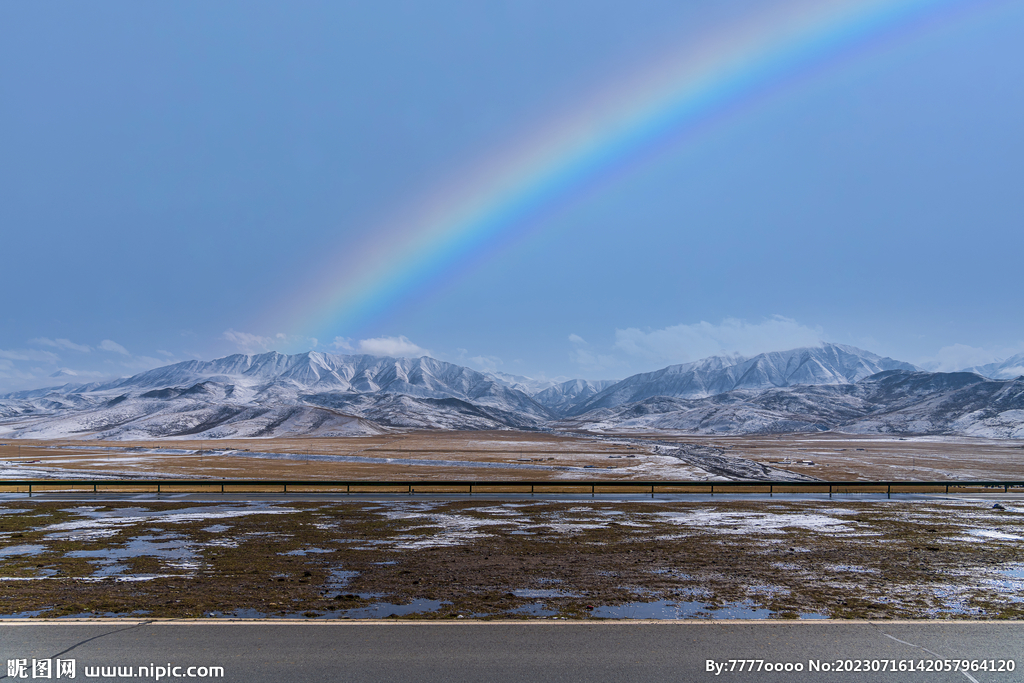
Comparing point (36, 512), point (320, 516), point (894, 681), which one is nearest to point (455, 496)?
point (320, 516)

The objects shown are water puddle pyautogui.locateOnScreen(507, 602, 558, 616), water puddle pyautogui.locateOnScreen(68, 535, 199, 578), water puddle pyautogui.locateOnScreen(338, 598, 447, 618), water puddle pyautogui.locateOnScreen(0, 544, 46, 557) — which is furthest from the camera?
water puddle pyautogui.locateOnScreen(0, 544, 46, 557)

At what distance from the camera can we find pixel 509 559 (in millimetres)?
19562

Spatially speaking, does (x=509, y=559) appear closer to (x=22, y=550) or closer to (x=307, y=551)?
(x=307, y=551)

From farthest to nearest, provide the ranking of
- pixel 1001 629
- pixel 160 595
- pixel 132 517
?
pixel 132 517 → pixel 160 595 → pixel 1001 629

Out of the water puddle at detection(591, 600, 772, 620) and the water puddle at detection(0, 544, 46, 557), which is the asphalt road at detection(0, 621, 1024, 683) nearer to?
the water puddle at detection(591, 600, 772, 620)

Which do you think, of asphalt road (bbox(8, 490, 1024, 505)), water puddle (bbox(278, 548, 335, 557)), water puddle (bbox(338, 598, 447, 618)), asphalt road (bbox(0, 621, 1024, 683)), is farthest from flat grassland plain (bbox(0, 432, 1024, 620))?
asphalt road (bbox(8, 490, 1024, 505))

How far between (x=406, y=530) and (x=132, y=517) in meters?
15.0

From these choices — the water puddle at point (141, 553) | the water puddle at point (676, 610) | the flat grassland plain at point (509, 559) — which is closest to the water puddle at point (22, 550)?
the flat grassland plain at point (509, 559)

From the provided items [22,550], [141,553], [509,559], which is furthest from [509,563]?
[22,550]

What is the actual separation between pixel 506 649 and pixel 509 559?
9143 millimetres

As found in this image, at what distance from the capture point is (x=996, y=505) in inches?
1344

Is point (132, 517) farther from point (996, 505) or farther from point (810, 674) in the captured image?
point (996, 505)

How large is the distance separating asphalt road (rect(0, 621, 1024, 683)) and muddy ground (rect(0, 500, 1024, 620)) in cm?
116

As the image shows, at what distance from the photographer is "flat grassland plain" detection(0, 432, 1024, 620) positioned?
45.4 feet
